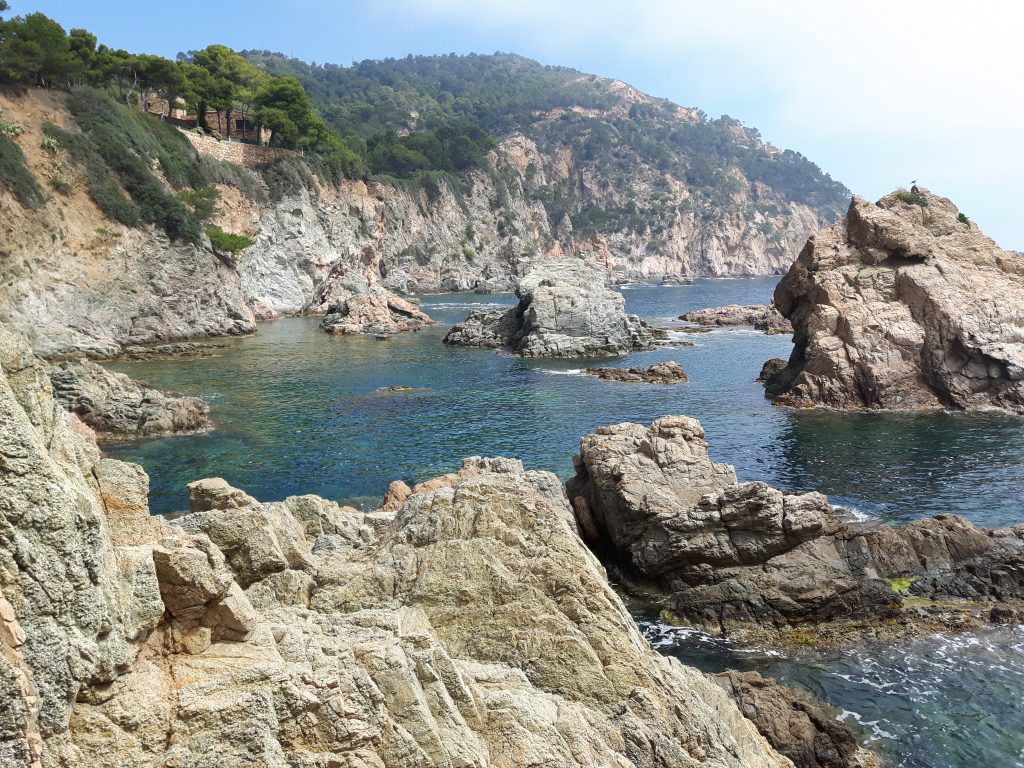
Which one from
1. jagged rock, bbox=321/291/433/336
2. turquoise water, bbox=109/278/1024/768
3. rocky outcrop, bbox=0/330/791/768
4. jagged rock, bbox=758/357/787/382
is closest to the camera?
rocky outcrop, bbox=0/330/791/768

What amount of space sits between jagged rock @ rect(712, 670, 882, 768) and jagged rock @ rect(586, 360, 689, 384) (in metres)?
37.3

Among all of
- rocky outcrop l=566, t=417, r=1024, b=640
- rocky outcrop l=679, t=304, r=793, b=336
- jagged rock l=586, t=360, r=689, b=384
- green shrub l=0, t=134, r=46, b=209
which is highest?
green shrub l=0, t=134, r=46, b=209

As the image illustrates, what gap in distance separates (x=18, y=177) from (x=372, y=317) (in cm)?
3411

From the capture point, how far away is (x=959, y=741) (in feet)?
48.5

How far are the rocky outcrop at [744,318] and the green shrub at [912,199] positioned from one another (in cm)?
3217

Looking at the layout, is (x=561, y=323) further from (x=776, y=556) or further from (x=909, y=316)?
(x=776, y=556)

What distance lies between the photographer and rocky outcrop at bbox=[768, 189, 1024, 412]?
135ft

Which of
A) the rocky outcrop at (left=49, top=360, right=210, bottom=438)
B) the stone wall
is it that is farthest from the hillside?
the rocky outcrop at (left=49, top=360, right=210, bottom=438)

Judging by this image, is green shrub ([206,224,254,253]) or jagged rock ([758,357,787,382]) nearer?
jagged rock ([758,357,787,382])

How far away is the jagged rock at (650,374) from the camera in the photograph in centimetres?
5212

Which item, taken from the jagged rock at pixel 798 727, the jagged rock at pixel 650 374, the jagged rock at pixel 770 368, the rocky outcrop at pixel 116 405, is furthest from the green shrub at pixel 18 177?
the jagged rock at pixel 798 727

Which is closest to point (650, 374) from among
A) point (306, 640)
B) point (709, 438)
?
point (709, 438)

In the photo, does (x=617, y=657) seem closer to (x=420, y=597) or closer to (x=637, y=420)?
(x=420, y=597)

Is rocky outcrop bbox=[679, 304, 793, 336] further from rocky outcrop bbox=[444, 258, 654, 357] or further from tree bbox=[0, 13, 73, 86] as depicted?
tree bbox=[0, 13, 73, 86]
